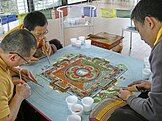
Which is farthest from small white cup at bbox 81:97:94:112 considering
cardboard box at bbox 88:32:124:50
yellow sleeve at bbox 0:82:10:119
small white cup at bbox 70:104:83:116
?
cardboard box at bbox 88:32:124:50

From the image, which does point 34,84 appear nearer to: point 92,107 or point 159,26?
point 92,107

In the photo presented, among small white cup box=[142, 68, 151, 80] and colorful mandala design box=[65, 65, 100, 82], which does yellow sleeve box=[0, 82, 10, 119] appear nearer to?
colorful mandala design box=[65, 65, 100, 82]

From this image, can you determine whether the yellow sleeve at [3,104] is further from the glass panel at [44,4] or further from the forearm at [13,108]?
the glass panel at [44,4]

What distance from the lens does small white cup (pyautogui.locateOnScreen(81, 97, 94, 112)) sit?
5.22 feet

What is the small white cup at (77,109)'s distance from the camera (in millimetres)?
1555

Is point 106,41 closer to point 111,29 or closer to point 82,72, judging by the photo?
point 82,72

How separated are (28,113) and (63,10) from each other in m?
2.04

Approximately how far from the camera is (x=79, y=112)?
1.56 metres

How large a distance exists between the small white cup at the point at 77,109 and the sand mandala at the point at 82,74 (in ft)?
0.49

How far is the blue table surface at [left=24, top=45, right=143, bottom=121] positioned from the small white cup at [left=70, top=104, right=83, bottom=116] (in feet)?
0.16

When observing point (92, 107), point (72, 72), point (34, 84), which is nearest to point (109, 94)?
point (92, 107)

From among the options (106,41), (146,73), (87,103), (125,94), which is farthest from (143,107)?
(106,41)

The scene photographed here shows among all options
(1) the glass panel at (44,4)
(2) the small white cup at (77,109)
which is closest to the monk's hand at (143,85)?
(2) the small white cup at (77,109)

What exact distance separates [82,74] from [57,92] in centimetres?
33
